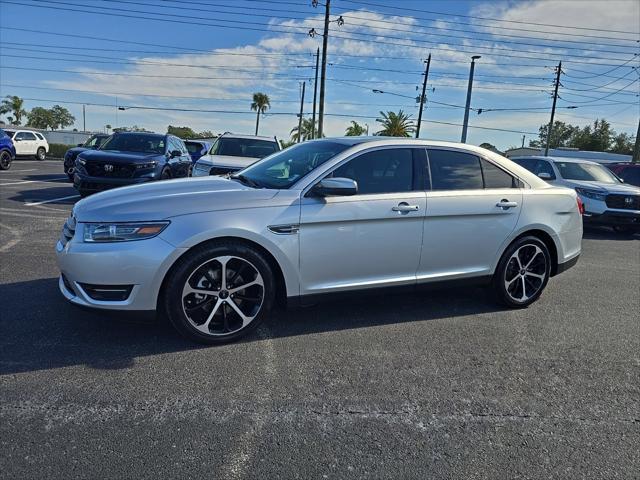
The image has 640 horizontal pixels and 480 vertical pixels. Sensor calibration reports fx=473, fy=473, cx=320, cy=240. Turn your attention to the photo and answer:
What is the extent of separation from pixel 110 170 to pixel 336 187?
7.58 metres

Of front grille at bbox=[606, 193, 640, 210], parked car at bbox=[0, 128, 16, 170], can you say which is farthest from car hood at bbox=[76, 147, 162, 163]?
parked car at bbox=[0, 128, 16, 170]

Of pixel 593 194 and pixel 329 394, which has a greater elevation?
pixel 593 194

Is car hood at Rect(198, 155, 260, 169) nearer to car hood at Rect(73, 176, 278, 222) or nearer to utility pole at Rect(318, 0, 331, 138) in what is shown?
car hood at Rect(73, 176, 278, 222)

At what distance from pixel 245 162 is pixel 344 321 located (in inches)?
246

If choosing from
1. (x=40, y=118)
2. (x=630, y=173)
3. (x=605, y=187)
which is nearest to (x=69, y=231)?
(x=605, y=187)

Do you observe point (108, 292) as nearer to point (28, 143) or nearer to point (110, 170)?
point (110, 170)

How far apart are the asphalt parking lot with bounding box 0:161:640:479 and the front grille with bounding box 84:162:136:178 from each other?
17.4ft

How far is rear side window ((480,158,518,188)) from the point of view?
183 inches

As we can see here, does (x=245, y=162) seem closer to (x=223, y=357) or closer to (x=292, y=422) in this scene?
(x=223, y=357)

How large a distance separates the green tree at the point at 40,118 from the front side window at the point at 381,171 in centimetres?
11469

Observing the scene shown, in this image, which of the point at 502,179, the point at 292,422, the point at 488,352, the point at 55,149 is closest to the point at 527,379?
the point at 488,352

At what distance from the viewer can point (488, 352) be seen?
381cm

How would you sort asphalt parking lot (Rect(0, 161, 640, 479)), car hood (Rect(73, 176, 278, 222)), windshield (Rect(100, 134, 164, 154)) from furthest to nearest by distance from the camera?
windshield (Rect(100, 134, 164, 154)), car hood (Rect(73, 176, 278, 222)), asphalt parking lot (Rect(0, 161, 640, 479))

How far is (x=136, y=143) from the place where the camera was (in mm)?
11062
